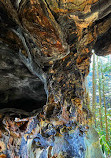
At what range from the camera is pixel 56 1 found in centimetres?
158

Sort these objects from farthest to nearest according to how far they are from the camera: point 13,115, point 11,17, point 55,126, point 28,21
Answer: point 55,126 < point 13,115 < point 11,17 < point 28,21

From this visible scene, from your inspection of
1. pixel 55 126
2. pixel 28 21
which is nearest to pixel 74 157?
pixel 55 126

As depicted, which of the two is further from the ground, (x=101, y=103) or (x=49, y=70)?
(x=49, y=70)

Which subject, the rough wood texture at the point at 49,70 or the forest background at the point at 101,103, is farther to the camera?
the forest background at the point at 101,103

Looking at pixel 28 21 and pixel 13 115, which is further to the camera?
pixel 13 115

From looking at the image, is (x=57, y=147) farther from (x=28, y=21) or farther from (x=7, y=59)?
(x=28, y=21)

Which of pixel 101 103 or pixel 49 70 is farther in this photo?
pixel 101 103

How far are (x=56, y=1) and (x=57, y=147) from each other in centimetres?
364

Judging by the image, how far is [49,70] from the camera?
2588 mm

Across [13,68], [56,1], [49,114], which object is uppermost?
[56,1]

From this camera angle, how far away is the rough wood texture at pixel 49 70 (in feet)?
5.56

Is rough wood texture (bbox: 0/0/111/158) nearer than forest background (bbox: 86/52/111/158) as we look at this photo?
Yes

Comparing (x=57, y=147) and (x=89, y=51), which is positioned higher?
(x=89, y=51)

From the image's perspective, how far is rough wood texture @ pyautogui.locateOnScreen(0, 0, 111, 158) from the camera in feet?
5.56
